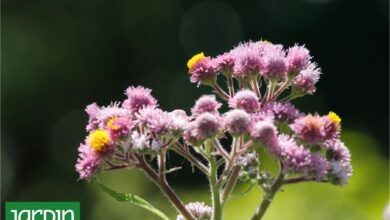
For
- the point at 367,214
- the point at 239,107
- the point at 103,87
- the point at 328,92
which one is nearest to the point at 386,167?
the point at 367,214

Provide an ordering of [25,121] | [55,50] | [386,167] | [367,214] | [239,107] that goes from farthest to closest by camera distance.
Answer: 1. [55,50]
2. [25,121]
3. [386,167]
4. [367,214]
5. [239,107]

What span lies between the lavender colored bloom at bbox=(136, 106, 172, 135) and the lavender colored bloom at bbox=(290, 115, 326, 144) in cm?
60

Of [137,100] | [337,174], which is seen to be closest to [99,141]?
[137,100]

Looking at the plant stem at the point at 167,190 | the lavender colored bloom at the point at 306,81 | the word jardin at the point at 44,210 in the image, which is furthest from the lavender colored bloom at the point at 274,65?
the word jardin at the point at 44,210

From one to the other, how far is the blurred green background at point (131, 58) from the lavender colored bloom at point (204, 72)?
11872mm

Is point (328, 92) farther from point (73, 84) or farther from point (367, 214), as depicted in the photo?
point (367, 214)

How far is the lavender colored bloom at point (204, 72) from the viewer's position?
4.03 meters

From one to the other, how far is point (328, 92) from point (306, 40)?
2.17 metres

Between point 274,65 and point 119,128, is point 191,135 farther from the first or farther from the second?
point 274,65

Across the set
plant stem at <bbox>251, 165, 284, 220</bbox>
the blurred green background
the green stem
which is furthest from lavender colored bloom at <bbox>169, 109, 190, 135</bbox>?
the blurred green background

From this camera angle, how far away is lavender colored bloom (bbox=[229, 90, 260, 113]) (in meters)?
3.49

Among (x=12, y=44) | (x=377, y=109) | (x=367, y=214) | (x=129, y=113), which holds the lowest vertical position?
(x=129, y=113)

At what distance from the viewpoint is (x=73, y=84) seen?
2005 cm

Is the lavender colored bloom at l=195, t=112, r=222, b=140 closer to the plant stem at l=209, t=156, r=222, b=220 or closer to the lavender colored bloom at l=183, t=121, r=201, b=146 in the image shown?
the lavender colored bloom at l=183, t=121, r=201, b=146
